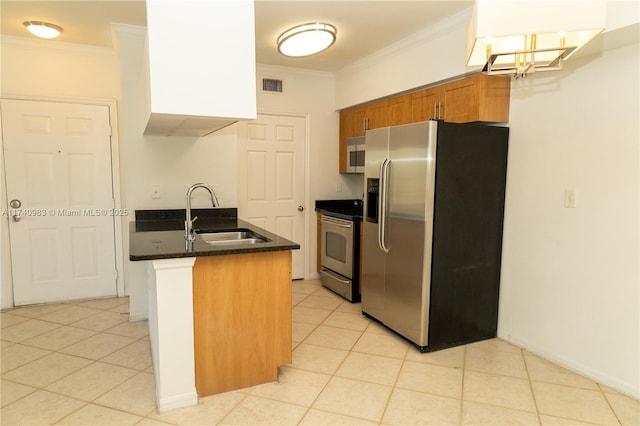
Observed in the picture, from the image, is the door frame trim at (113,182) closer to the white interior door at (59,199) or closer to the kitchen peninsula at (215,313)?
the white interior door at (59,199)

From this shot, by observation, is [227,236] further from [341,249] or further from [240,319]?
[341,249]

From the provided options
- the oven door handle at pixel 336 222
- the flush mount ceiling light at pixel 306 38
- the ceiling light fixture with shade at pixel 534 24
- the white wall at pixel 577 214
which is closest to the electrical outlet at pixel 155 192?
the flush mount ceiling light at pixel 306 38

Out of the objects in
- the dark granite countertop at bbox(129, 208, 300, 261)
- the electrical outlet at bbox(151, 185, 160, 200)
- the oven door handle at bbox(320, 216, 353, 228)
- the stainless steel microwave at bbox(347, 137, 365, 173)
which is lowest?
the oven door handle at bbox(320, 216, 353, 228)

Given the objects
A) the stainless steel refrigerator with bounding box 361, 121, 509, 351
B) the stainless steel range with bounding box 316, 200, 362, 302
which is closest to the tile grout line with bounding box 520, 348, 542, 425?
A: the stainless steel refrigerator with bounding box 361, 121, 509, 351

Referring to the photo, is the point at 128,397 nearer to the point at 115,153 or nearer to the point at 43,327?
the point at 43,327

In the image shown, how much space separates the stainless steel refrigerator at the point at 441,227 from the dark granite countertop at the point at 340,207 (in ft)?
3.29

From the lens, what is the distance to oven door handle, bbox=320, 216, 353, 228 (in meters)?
3.98

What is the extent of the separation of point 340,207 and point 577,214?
264 cm

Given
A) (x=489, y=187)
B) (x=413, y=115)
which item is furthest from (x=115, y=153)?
(x=489, y=187)

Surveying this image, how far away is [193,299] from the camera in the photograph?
221 cm

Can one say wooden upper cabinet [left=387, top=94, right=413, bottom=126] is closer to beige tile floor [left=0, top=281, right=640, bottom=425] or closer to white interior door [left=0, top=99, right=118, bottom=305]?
beige tile floor [left=0, top=281, right=640, bottom=425]

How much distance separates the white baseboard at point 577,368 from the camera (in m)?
2.37

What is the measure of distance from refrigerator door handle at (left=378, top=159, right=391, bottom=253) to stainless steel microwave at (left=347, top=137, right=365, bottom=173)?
50.2 inches

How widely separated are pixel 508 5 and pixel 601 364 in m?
2.31
